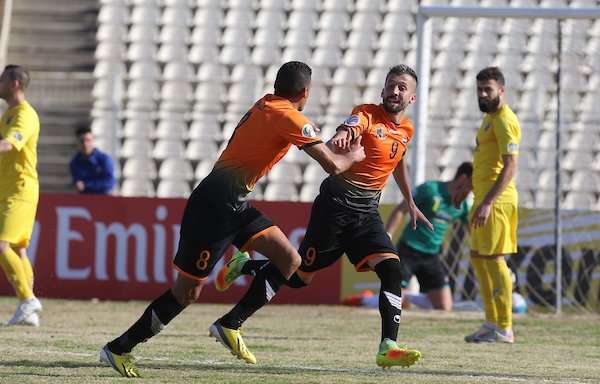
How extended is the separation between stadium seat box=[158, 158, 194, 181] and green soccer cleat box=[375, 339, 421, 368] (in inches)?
436

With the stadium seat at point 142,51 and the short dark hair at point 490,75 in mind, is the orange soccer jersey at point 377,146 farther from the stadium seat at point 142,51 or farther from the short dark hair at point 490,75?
the stadium seat at point 142,51

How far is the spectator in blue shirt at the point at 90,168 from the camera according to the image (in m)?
16.6

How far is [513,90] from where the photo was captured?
19203 millimetres

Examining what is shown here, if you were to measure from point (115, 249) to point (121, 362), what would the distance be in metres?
8.64

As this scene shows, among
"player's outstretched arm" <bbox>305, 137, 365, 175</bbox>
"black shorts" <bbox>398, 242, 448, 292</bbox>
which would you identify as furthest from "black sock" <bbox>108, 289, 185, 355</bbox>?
"black shorts" <bbox>398, 242, 448, 292</bbox>

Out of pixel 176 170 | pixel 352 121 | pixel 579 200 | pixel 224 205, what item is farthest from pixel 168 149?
pixel 224 205

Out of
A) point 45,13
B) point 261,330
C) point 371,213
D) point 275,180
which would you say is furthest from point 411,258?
point 45,13

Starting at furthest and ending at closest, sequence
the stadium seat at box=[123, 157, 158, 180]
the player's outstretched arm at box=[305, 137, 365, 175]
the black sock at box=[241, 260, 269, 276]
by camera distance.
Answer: the stadium seat at box=[123, 157, 158, 180], the black sock at box=[241, 260, 269, 276], the player's outstretched arm at box=[305, 137, 365, 175]

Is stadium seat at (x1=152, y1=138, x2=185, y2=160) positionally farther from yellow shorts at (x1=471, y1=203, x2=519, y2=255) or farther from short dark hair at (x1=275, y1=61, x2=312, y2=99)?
short dark hair at (x1=275, y1=61, x2=312, y2=99)

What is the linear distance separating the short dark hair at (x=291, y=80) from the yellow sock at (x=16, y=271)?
4717 millimetres

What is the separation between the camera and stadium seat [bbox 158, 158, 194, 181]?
18922 millimetres

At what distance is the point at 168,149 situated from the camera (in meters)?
19.2

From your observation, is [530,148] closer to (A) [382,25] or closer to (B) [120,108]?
(A) [382,25]

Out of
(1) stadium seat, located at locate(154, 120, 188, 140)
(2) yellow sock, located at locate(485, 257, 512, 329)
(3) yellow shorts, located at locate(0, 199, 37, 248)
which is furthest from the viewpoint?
(1) stadium seat, located at locate(154, 120, 188, 140)
